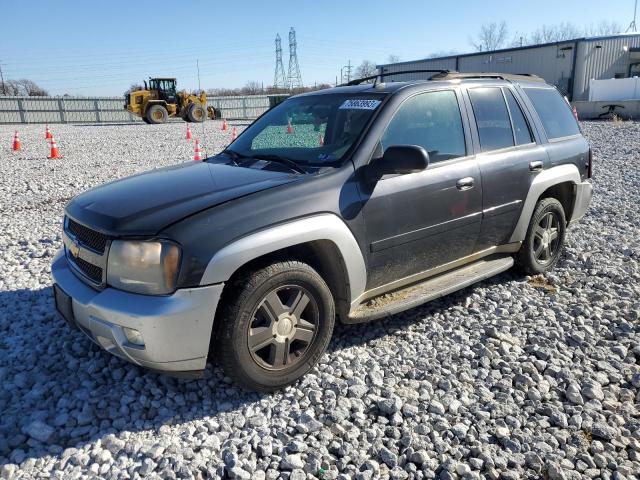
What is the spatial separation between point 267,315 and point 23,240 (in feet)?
15.2

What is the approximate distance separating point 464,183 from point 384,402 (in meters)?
1.75

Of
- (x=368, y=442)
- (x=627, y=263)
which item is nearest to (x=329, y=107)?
(x=368, y=442)

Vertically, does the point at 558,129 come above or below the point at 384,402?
above

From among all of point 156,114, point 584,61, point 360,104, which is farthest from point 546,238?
point 584,61

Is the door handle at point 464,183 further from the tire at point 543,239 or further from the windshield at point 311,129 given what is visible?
the tire at point 543,239

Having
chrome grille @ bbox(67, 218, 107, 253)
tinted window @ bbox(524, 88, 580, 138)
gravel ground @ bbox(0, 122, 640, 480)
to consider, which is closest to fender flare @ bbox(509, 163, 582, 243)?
tinted window @ bbox(524, 88, 580, 138)

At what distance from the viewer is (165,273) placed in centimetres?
266

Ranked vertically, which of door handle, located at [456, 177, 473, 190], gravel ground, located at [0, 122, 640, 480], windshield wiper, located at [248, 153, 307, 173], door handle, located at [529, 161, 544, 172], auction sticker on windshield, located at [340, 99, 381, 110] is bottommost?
gravel ground, located at [0, 122, 640, 480]

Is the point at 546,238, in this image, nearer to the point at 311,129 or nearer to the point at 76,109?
the point at 311,129

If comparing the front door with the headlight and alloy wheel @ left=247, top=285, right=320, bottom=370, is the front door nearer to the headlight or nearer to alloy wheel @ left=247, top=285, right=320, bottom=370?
alloy wheel @ left=247, top=285, right=320, bottom=370

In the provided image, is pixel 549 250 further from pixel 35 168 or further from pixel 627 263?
pixel 35 168

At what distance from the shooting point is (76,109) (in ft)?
117

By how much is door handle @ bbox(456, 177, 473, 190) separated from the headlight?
2149 mm

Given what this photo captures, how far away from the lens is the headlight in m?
2.66
